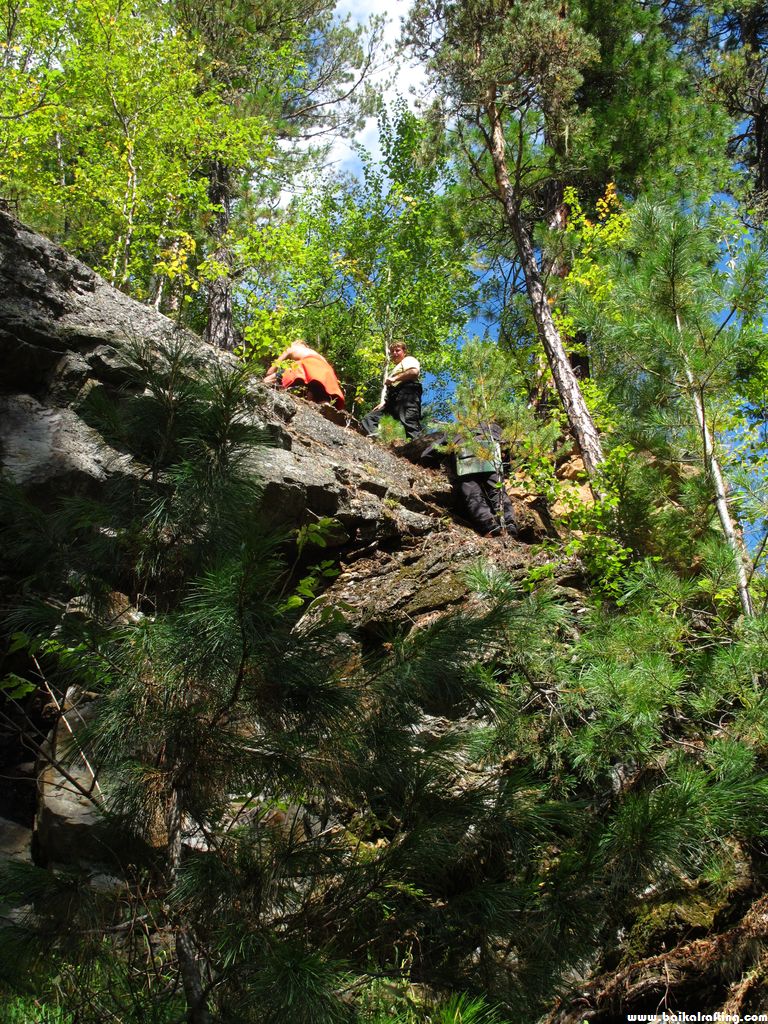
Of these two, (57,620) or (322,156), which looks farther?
(322,156)

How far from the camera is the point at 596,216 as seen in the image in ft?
50.5

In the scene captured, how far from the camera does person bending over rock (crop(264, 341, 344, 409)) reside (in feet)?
34.2

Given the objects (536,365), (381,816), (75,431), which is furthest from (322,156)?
(381,816)

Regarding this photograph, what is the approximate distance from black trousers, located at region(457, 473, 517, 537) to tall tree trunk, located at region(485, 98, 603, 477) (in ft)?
3.16

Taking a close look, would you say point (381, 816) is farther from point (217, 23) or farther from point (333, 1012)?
point (217, 23)

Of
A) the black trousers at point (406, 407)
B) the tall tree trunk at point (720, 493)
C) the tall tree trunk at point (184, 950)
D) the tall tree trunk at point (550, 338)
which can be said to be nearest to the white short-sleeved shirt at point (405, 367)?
the black trousers at point (406, 407)

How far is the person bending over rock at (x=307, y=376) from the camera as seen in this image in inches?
410

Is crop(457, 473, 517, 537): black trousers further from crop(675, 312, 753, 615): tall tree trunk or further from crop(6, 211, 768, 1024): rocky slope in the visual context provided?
crop(675, 312, 753, 615): tall tree trunk

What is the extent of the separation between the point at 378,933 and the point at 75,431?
4.23 metres

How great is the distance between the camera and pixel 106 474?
16.4 feet

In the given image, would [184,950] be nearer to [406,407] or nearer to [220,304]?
[406,407]

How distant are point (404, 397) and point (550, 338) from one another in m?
2.10

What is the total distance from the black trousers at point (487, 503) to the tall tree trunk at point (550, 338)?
0.96 m

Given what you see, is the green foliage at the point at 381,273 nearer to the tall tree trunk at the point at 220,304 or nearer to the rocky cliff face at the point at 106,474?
the tall tree trunk at the point at 220,304
